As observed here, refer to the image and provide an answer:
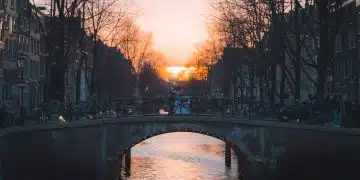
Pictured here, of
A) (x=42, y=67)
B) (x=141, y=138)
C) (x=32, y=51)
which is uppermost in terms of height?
(x=32, y=51)

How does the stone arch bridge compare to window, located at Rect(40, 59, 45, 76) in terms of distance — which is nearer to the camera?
the stone arch bridge

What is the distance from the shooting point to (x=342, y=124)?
34.8 m

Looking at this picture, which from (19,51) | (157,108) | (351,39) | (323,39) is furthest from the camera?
(19,51)

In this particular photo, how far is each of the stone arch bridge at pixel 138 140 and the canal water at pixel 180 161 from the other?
266 cm

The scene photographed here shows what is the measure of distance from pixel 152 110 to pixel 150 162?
9.94m

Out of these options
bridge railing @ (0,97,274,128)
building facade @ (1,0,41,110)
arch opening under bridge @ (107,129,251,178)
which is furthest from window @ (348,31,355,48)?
building facade @ (1,0,41,110)

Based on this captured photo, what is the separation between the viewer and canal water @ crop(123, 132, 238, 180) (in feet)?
149

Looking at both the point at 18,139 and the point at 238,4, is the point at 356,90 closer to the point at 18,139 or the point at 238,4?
the point at 238,4

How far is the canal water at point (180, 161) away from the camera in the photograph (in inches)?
1784

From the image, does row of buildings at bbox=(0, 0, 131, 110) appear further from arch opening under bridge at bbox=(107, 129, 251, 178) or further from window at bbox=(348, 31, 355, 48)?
window at bbox=(348, 31, 355, 48)

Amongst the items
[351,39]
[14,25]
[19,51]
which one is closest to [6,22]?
[14,25]

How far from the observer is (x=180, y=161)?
53156mm

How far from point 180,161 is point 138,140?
11.9 meters

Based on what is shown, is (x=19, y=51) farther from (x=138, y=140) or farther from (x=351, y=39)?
(x=138, y=140)
